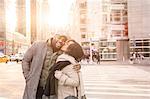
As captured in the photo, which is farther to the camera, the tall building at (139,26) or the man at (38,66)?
the tall building at (139,26)

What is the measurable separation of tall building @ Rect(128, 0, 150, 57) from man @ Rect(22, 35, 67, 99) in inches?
1945

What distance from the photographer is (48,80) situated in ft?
16.6

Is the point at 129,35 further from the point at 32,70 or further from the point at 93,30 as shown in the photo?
the point at 32,70

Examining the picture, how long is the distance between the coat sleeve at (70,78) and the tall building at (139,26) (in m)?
50.3

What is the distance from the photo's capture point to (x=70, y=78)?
186 inches

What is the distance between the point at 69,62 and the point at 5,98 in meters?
7.78

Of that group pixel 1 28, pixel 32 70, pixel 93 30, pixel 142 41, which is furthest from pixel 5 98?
pixel 1 28

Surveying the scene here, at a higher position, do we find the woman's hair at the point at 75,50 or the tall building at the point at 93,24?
the tall building at the point at 93,24

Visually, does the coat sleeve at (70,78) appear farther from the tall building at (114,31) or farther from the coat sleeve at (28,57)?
the tall building at (114,31)

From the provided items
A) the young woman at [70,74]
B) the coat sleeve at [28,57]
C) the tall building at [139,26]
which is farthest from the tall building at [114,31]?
the young woman at [70,74]

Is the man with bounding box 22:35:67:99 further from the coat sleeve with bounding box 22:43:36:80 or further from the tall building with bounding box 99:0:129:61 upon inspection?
the tall building with bounding box 99:0:129:61

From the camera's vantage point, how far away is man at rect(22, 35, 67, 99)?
5.60m

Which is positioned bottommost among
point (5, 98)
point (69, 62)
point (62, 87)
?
point (5, 98)

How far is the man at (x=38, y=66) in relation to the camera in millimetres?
5602
